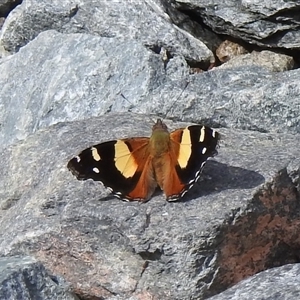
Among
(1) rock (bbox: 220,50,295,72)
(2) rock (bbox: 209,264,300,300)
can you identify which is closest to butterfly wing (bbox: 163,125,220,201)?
(2) rock (bbox: 209,264,300,300)

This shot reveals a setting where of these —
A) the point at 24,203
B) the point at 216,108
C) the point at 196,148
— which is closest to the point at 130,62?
the point at 216,108

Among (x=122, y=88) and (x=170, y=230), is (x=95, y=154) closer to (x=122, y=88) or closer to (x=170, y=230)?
(x=170, y=230)

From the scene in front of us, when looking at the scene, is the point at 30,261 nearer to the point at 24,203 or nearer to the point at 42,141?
the point at 24,203

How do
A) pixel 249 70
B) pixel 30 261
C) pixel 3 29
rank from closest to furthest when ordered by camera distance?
pixel 30 261 → pixel 249 70 → pixel 3 29

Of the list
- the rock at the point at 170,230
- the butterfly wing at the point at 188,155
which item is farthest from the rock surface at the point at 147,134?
the butterfly wing at the point at 188,155

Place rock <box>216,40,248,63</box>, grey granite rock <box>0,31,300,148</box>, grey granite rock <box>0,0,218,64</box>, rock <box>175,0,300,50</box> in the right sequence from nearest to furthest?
grey granite rock <box>0,31,300,148</box> < rock <box>175,0,300,50</box> < grey granite rock <box>0,0,218,64</box> < rock <box>216,40,248,63</box>

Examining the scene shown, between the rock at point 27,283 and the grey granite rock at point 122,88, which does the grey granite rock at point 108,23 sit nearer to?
the grey granite rock at point 122,88

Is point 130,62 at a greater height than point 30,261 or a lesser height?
lesser

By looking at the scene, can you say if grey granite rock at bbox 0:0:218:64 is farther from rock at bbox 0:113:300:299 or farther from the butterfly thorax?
A: the butterfly thorax
